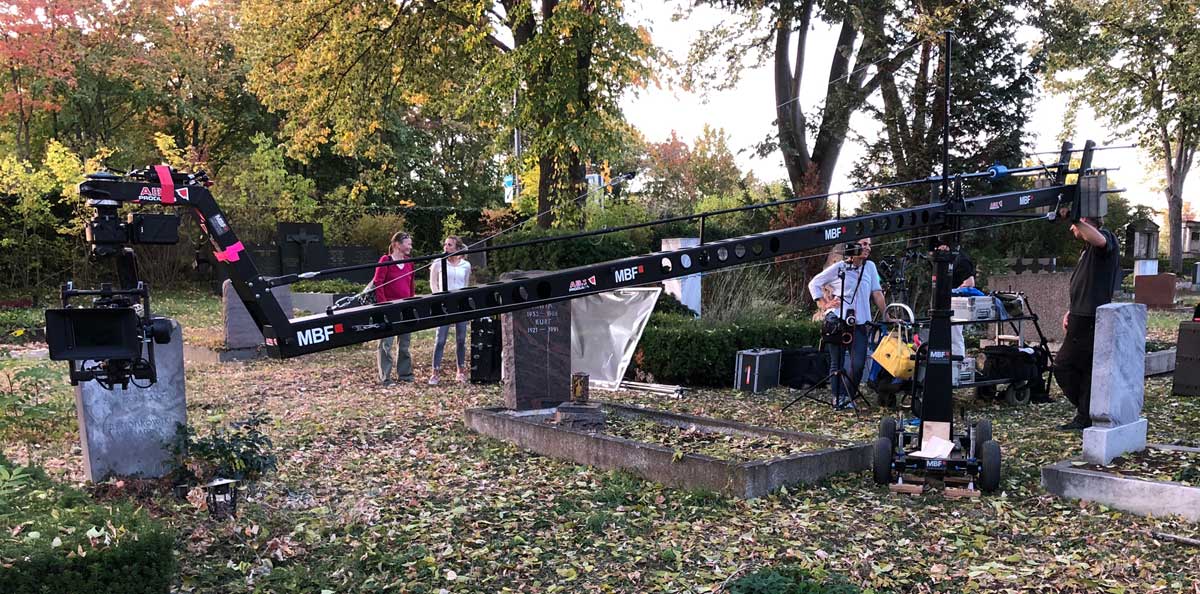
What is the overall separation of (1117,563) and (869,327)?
4677 millimetres

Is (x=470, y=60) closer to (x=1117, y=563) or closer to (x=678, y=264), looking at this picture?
(x=678, y=264)

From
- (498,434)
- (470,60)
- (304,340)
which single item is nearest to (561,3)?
(470,60)

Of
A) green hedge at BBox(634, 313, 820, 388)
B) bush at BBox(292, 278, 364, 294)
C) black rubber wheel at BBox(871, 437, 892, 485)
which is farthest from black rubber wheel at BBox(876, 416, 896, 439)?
bush at BBox(292, 278, 364, 294)

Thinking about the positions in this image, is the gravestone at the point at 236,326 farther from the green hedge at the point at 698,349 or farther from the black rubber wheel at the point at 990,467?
the black rubber wheel at the point at 990,467

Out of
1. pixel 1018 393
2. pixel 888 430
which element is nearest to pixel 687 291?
pixel 1018 393

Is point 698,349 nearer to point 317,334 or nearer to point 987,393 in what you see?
point 987,393

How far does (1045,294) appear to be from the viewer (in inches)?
612

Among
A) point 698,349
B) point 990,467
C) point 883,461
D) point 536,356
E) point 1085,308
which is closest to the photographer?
point 990,467

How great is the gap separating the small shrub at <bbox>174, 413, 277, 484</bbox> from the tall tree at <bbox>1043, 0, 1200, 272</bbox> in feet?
94.1

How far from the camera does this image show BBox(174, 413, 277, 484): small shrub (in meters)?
5.54

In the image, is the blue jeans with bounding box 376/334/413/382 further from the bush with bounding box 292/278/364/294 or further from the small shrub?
the bush with bounding box 292/278/364/294

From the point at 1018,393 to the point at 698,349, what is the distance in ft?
12.2

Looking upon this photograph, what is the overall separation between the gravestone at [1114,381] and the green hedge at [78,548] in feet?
20.5

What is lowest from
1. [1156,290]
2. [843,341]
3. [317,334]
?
[1156,290]
